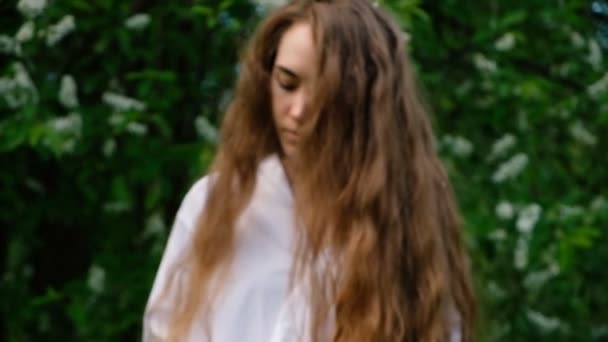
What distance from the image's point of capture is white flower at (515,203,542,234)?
4309 millimetres

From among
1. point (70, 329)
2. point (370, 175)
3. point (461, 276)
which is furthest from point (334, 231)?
point (70, 329)

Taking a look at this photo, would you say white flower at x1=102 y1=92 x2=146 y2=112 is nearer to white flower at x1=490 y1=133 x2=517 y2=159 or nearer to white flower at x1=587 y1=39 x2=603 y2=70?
white flower at x1=490 y1=133 x2=517 y2=159

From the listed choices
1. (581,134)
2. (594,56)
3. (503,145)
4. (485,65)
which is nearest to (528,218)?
(503,145)

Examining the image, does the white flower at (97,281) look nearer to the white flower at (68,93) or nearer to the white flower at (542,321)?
the white flower at (68,93)

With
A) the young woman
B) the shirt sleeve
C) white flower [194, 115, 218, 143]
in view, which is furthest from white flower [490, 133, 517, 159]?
the shirt sleeve

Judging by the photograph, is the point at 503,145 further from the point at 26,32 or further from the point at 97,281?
the point at 26,32

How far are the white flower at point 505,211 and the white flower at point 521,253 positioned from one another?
0.06 metres

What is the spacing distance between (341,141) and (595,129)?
217cm

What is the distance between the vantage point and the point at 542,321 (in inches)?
185

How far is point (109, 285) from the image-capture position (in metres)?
4.46

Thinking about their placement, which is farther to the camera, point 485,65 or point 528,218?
point 485,65

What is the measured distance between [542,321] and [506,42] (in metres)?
0.77

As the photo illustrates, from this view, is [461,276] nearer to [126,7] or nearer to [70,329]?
[126,7]

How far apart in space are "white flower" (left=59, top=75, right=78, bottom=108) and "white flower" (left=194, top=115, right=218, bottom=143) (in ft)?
0.99
